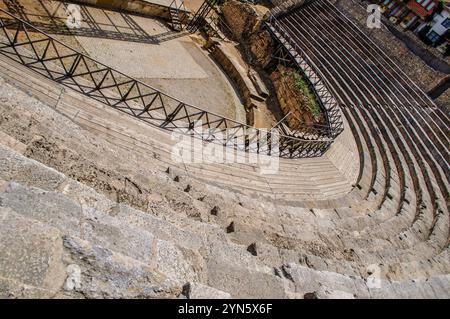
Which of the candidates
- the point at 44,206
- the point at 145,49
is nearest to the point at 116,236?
the point at 44,206

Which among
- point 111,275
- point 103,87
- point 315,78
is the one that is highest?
point 315,78

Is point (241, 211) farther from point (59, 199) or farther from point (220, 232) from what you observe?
point (59, 199)

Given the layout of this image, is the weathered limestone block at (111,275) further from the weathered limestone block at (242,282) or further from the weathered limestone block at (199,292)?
the weathered limestone block at (242,282)

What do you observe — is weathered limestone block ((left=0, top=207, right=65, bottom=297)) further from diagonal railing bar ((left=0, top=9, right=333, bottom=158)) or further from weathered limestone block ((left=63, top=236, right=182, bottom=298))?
diagonal railing bar ((left=0, top=9, right=333, bottom=158))

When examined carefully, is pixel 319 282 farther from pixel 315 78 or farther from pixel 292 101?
pixel 315 78

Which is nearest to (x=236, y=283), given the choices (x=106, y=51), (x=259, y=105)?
(x=106, y=51)
